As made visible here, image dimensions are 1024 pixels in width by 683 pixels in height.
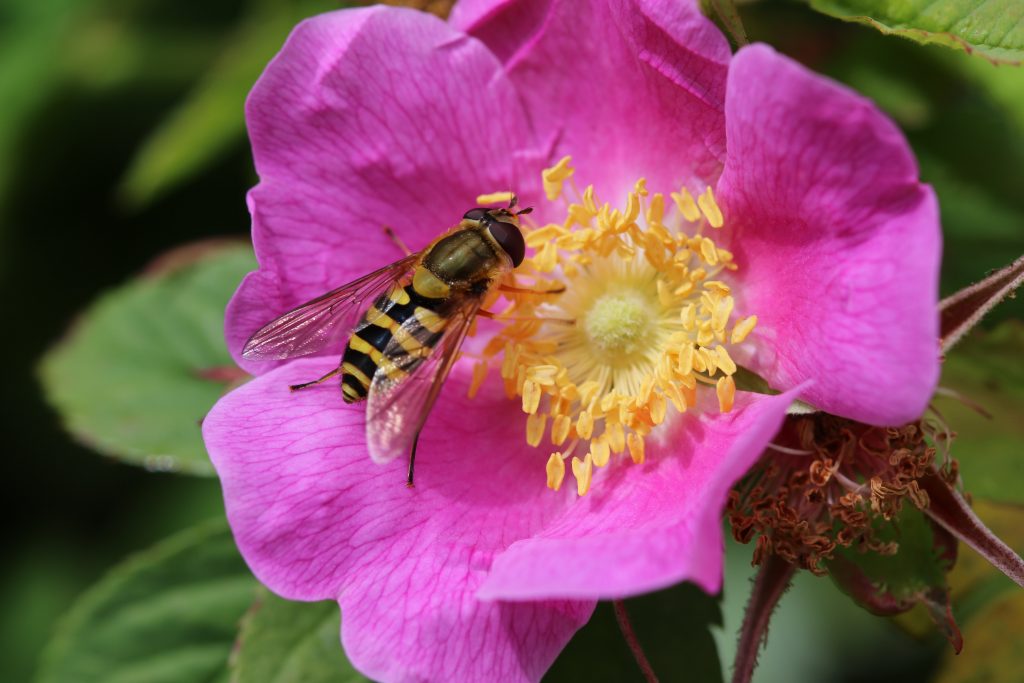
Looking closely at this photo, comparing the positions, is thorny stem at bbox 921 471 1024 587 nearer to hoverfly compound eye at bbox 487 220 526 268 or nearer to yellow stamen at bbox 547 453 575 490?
yellow stamen at bbox 547 453 575 490

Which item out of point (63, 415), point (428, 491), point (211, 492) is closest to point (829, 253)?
point (428, 491)

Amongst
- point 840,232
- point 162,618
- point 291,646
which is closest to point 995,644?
point 840,232

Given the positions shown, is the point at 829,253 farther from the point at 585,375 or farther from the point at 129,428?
the point at 129,428

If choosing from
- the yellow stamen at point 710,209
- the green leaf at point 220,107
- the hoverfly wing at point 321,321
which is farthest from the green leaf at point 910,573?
the green leaf at point 220,107

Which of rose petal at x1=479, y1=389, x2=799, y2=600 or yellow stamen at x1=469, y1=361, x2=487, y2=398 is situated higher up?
rose petal at x1=479, y1=389, x2=799, y2=600

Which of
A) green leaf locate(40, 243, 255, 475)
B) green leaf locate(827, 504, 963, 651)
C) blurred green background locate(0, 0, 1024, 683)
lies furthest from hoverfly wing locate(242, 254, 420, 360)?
blurred green background locate(0, 0, 1024, 683)
